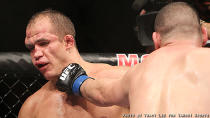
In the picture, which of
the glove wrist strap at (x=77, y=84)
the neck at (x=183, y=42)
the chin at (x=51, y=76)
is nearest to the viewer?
the neck at (x=183, y=42)

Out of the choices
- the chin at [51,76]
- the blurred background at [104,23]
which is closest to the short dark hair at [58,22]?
the chin at [51,76]

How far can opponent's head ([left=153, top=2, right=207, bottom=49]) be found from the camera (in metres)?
1.23

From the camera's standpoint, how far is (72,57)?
1876 millimetres

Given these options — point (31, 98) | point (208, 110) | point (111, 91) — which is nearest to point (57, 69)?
point (31, 98)

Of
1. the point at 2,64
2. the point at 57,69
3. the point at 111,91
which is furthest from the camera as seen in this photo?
the point at 2,64

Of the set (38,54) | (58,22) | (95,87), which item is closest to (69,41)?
A: (58,22)

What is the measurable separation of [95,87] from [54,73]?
0.47 metres

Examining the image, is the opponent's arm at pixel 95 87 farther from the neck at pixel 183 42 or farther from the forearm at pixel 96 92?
the neck at pixel 183 42

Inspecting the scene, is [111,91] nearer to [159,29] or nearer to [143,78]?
[143,78]

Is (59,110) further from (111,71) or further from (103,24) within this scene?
(103,24)

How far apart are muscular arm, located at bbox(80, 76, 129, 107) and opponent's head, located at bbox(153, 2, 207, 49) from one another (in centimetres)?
26

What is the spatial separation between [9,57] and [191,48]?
1358mm

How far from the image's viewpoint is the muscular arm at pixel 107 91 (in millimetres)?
1205

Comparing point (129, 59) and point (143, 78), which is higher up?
point (143, 78)
